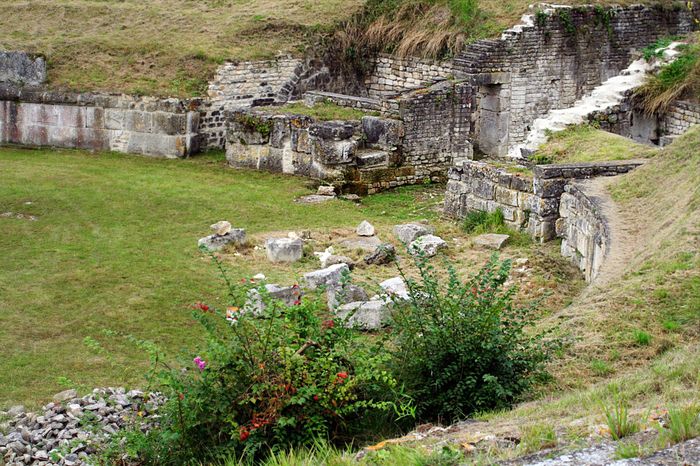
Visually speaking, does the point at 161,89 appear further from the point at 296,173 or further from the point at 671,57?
the point at 671,57

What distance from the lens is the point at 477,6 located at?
21203 mm

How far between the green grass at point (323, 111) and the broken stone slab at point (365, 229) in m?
4.11

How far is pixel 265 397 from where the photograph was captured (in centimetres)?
730

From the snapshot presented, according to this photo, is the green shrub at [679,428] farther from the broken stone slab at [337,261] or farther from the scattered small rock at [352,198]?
the scattered small rock at [352,198]

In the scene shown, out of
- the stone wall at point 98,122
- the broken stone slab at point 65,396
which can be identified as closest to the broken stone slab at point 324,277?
the broken stone slab at point 65,396

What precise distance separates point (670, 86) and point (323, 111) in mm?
6001

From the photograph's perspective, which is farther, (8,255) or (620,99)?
(620,99)

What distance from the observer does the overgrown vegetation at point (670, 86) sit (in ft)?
59.8

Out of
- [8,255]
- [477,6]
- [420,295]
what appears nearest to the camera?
[420,295]

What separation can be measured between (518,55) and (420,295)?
42.2 ft

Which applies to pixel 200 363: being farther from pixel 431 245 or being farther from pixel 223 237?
pixel 223 237

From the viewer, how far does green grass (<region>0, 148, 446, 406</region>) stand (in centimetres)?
1045

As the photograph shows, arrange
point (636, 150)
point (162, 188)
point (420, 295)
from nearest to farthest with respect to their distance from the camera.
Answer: point (420, 295), point (636, 150), point (162, 188)

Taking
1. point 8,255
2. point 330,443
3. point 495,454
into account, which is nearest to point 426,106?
point 8,255
